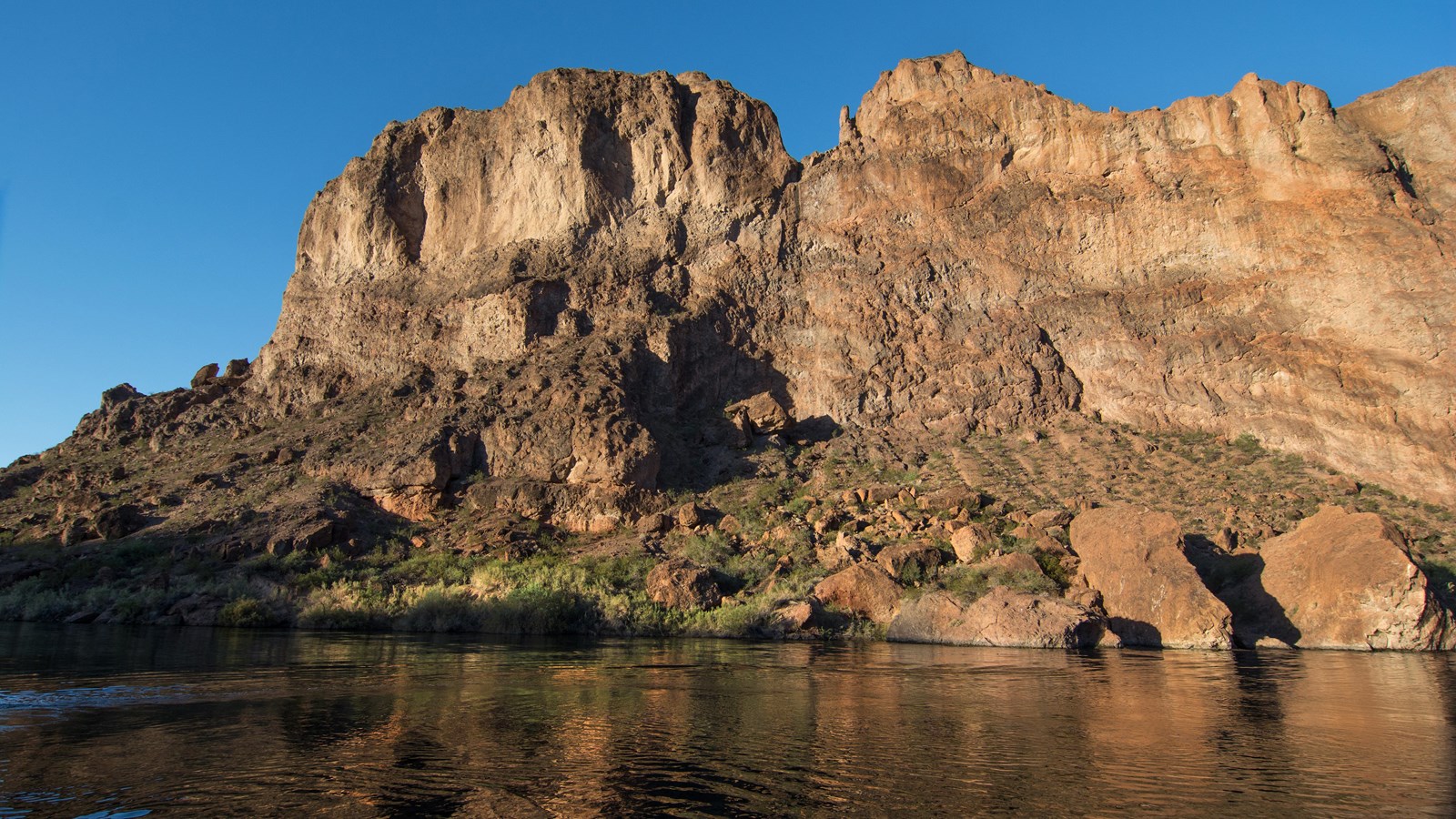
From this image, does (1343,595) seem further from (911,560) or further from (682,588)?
(682,588)

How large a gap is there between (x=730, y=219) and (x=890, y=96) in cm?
1190

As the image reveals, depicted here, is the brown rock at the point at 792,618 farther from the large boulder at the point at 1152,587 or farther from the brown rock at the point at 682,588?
the large boulder at the point at 1152,587

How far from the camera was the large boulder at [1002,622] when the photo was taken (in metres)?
21.5

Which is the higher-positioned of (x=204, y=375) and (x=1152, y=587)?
(x=204, y=375)

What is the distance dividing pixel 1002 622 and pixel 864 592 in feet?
14.8

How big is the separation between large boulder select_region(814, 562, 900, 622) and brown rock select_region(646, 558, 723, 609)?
134 inches

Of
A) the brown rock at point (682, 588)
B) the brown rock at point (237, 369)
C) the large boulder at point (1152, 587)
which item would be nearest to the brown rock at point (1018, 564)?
the large boulder at point (1152, 587)

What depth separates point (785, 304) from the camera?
1892 inches

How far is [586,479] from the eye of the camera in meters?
37.6

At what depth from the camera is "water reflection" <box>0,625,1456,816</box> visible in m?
7.30

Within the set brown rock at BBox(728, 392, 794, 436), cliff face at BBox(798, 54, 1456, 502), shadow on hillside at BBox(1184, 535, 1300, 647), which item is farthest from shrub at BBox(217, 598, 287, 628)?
cliff face at BBox(798, 54, 1456, 502)

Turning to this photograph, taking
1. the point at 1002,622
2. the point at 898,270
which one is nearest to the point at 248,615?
the point at 1002,622

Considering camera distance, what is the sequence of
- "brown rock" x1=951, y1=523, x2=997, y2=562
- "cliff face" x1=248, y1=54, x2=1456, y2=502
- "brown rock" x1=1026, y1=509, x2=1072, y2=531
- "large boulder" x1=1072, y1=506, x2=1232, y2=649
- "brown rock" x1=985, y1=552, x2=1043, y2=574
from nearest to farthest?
"large boulder" x1=1072, y1=506, x2=1232, y2=649, "brown rock" x1=985, y1=552, x2=1043, y2=574, "brown rock" x1=951, y1=523, x2=997, y2=562, "brown rock" x1=1026, y1=509, x2=1072, y2=531, "cliff face" x1=248, y1=54, x2=1456, y2=502

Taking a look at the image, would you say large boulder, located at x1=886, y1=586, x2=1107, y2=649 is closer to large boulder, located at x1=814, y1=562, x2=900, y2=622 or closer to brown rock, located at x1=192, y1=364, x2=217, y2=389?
large boulder, located at x1=814, y1=562, x2=900, y2=622
